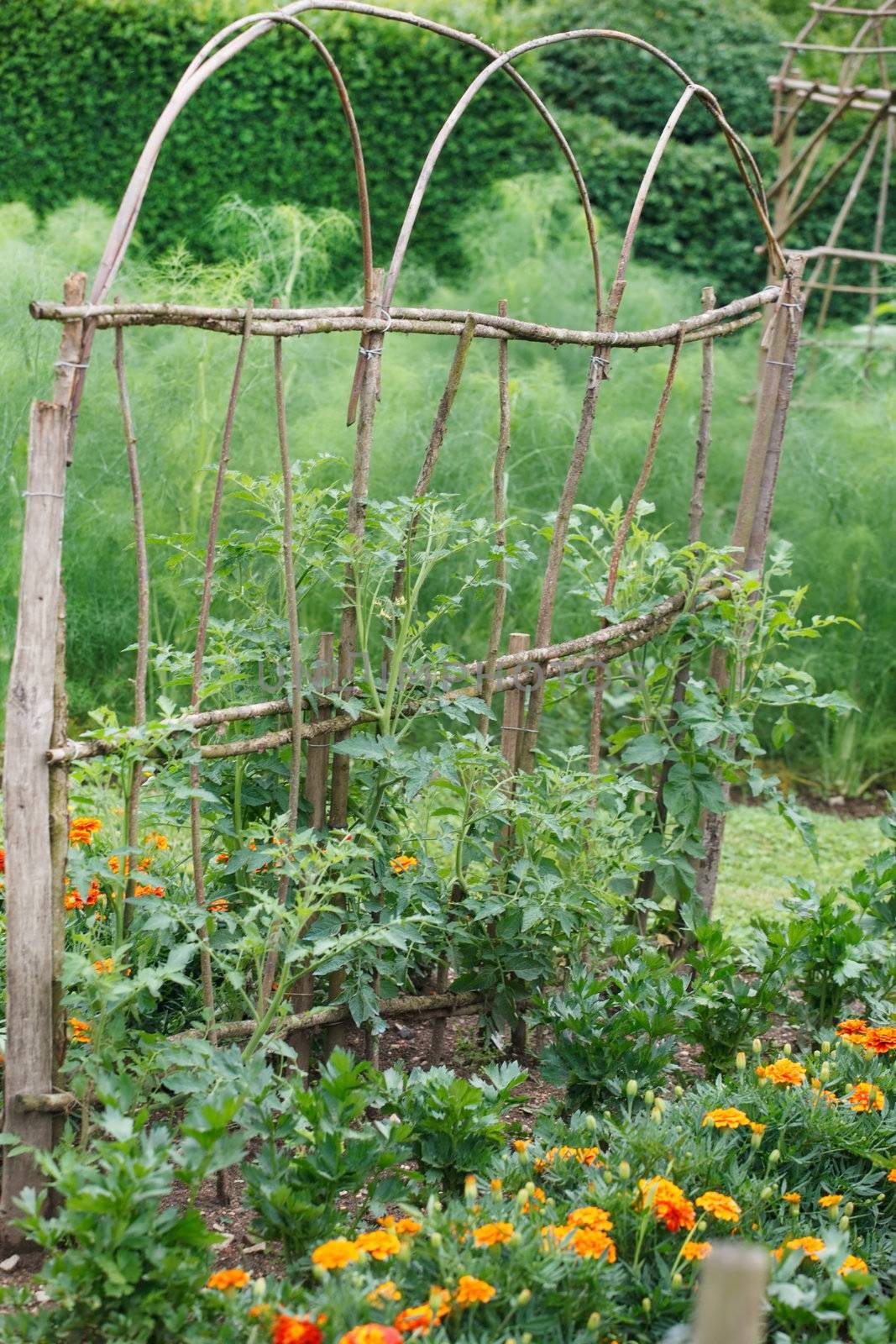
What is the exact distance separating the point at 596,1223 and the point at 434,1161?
1.28 feet

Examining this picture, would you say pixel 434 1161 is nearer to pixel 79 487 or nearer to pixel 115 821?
pixel 115 821

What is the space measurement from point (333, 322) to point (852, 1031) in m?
1.79

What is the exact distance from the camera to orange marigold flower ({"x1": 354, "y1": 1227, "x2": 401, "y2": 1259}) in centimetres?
180

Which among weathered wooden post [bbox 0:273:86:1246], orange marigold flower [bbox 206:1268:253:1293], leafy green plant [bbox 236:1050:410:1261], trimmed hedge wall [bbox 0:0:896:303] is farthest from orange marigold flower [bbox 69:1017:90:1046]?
trimmed hedge wall [bbox 0:0:896:303]

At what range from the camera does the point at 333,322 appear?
2.40 meters

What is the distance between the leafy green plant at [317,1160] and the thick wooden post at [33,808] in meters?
0.38

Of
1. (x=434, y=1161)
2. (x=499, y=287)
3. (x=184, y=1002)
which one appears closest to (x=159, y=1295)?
(x=434, y=1161)

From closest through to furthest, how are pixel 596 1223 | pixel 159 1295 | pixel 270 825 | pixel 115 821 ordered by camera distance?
pixel 159 1295 → pixel 596 1223 → pixel 270 825 → pixel 115 821

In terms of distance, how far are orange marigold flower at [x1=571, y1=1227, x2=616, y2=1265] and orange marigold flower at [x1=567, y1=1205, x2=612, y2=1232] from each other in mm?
16

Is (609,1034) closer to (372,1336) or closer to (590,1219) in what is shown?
(590,1219)

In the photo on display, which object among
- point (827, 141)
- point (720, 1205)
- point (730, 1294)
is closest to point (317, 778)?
point (720, 1205)

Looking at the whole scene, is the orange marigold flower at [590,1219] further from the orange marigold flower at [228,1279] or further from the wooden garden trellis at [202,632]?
the wooden garden trellis at [202,632]

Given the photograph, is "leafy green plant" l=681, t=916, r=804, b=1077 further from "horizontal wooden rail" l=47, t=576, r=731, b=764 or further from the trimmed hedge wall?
the trimmed hedge wall

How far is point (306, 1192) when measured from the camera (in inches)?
79.1
